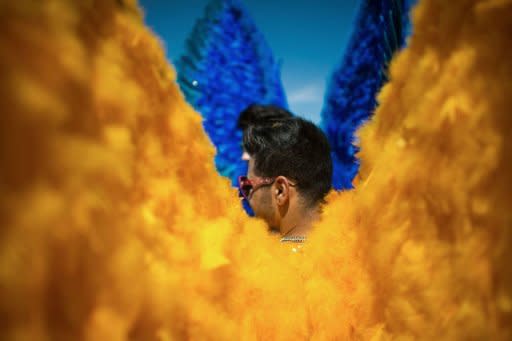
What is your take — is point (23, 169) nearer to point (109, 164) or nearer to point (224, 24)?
point (109, 164)

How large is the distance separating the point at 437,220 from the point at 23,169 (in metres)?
0.35

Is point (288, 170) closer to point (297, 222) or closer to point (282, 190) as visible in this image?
point (282, 190)

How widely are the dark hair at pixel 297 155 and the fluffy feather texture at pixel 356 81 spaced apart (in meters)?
0.41

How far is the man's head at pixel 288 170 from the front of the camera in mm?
1275

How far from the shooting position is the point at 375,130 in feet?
1.48

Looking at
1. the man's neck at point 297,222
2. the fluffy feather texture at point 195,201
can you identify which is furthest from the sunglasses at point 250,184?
the fluffy feather texture at point 195,201

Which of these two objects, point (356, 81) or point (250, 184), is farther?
point (356, 81)

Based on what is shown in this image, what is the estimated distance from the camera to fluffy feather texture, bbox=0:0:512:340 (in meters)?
Answer: 0.22

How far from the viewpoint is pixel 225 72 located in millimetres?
2541

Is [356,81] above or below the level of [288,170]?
above

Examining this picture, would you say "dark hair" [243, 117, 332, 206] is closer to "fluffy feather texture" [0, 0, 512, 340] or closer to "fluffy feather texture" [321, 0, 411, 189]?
"fluffy feather texture" [321, 0, 411, 189]

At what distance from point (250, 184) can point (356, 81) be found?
1.04 meters

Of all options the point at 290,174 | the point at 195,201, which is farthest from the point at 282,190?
the point at 195,201

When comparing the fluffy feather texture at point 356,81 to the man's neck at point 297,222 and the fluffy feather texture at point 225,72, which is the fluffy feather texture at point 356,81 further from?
the fluffy feather texture at point 225,72
